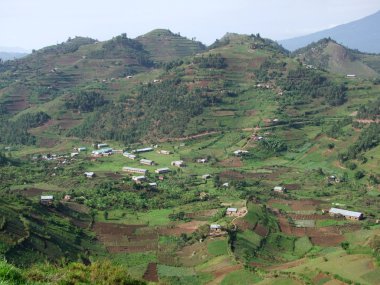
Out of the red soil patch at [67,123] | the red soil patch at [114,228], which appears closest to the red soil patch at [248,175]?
the red soil patch at [114,228]

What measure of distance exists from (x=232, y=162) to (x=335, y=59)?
342ft

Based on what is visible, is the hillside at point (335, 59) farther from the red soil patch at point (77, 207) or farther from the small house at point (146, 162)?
the red soil patch at point (77, 207)

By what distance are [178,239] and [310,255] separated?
1141 centimetres

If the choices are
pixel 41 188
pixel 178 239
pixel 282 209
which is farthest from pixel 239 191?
pixel 41 188

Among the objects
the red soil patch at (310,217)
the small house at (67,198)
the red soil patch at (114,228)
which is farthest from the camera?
the small house at (67,198)

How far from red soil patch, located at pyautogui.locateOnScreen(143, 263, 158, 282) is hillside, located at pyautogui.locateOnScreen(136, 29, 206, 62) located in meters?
120

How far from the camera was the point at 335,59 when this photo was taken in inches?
6398

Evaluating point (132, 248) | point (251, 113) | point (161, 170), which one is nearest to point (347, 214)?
point (132, 248)

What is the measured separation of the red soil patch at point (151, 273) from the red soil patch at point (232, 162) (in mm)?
34005

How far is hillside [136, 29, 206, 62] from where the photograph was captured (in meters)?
158

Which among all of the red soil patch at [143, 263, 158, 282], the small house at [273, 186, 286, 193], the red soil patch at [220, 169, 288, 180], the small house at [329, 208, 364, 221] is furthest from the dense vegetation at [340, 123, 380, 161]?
the red soil patch at [143, 263, 158, 282]

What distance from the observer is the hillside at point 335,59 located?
157 metres

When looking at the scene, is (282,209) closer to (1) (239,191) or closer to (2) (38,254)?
(1) (239,191)

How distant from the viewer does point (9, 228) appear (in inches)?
1449
